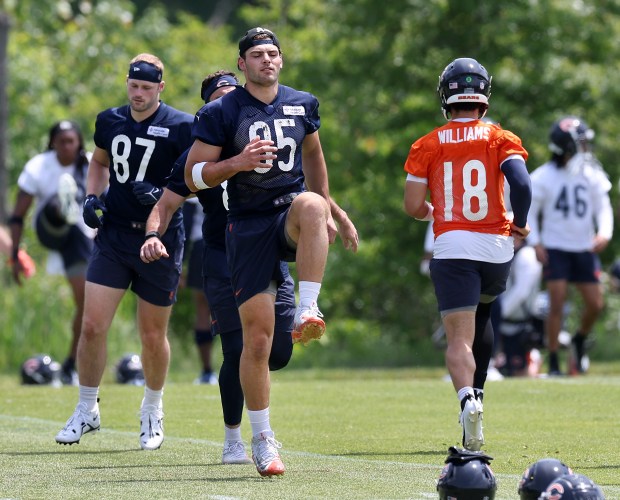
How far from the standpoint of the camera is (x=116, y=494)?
269 inches

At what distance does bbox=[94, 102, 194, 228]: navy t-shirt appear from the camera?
9078mm

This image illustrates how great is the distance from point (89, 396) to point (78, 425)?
A: 0.93ft

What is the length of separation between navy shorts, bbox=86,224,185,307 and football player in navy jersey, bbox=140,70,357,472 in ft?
1.65

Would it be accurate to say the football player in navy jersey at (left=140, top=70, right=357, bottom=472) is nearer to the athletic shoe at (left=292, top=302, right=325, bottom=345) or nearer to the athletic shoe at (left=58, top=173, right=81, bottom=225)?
the athletic shoe at (left=292, top=302, right=325, bottom=345)

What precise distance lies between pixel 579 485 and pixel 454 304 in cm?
283

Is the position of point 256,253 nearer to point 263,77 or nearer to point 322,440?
point 263,77

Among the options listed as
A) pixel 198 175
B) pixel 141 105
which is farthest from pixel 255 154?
pixel 141 105

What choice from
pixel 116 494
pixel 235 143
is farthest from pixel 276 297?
pixel 116 494

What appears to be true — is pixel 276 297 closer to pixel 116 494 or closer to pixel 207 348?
pixel 116 494

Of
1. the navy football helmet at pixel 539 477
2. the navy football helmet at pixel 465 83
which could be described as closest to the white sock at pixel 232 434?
the navy football helmet at pixel 465 83

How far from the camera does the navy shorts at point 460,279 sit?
8281 mm

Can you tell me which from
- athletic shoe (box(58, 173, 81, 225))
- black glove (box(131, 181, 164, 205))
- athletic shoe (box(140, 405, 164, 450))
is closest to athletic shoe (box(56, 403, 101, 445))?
athletic shoe (box(140, 405, 164, 450))

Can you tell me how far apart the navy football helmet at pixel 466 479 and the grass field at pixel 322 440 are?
63cm

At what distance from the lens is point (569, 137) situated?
49.0ft
